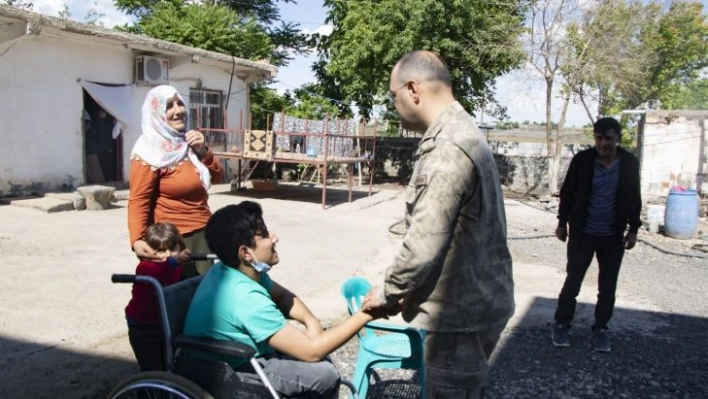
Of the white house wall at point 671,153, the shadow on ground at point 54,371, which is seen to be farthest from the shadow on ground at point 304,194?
the shadow on ground at point 54,371

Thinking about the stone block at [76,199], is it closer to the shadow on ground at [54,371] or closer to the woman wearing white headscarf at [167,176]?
the shadow on ground at [54,371]

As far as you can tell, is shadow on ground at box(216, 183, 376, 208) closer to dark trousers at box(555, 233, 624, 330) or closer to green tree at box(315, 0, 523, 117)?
green tree at box(315, 0, 523, 117)

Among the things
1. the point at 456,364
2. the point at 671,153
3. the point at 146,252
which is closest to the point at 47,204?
the point at 146,252

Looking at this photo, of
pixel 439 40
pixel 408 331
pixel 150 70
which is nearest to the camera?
pixel 408 331

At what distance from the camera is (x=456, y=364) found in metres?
→ 1.95

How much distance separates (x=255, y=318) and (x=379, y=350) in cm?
95

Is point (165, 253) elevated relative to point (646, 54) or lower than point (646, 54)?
lower

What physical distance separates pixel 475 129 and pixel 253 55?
17.0 metres

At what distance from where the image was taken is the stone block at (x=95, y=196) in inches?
371

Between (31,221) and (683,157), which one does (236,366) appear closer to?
(31,221)

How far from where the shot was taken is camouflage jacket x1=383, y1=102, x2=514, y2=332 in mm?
1794

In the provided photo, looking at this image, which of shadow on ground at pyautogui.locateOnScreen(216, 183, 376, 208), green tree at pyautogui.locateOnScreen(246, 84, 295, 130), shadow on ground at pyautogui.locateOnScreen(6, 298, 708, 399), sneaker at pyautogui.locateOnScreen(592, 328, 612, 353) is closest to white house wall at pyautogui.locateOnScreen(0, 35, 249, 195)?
shadow on ground at pyautogui.locateOnScreen(216, 183, 376, 208)

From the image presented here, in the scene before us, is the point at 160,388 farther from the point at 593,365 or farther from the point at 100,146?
the point at 100,146

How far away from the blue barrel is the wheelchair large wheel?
885 cm
